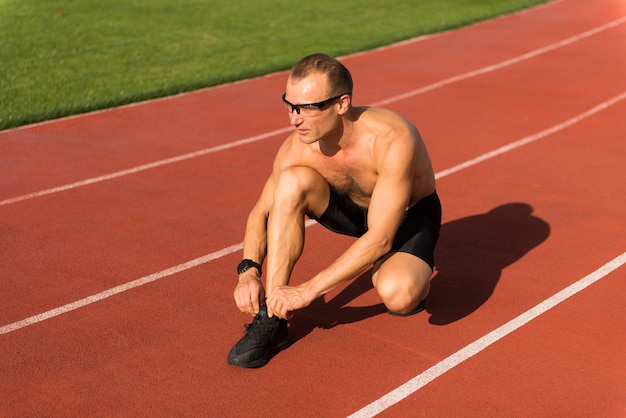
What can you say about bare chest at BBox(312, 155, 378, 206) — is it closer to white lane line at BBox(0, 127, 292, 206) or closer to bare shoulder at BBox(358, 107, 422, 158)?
bare shoulder at BBox(358, 107, 422, 158)

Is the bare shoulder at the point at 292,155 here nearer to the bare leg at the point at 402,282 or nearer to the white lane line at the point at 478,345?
the bare leg at the point at 402,282

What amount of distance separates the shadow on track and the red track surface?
21 millimetres

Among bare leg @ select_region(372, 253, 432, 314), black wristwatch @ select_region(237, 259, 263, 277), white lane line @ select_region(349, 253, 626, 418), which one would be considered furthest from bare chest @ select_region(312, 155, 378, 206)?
white lane line @ select_region(349, 253, 626, 418)

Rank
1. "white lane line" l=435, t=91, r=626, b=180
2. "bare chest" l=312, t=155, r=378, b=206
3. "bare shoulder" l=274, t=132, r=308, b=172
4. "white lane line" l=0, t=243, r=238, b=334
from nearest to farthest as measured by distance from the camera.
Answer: "bare chest" l=312, t=155, r=378, b=206
"bare shoulder" l=274, t=132, r=308, b=172
"white lane line" l=0, t=243, r=238, b=334
"white lane line" l=435, t=91, r=626, b=180

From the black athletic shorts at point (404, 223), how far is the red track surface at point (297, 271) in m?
0.48

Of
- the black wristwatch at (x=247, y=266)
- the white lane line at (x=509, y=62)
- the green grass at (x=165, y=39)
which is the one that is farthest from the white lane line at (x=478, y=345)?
the green grass at (x=165, y=39)

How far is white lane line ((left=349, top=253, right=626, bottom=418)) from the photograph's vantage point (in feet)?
15.2

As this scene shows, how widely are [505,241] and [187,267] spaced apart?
7.92ft

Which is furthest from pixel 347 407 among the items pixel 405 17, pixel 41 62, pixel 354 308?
pixel 405 17

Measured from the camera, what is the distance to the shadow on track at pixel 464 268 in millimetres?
5711

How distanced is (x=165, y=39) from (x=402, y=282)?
37.2 ft

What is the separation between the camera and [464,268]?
6.48 meters

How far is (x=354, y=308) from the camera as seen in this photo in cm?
583

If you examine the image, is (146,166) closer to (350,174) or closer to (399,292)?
(350,174)
